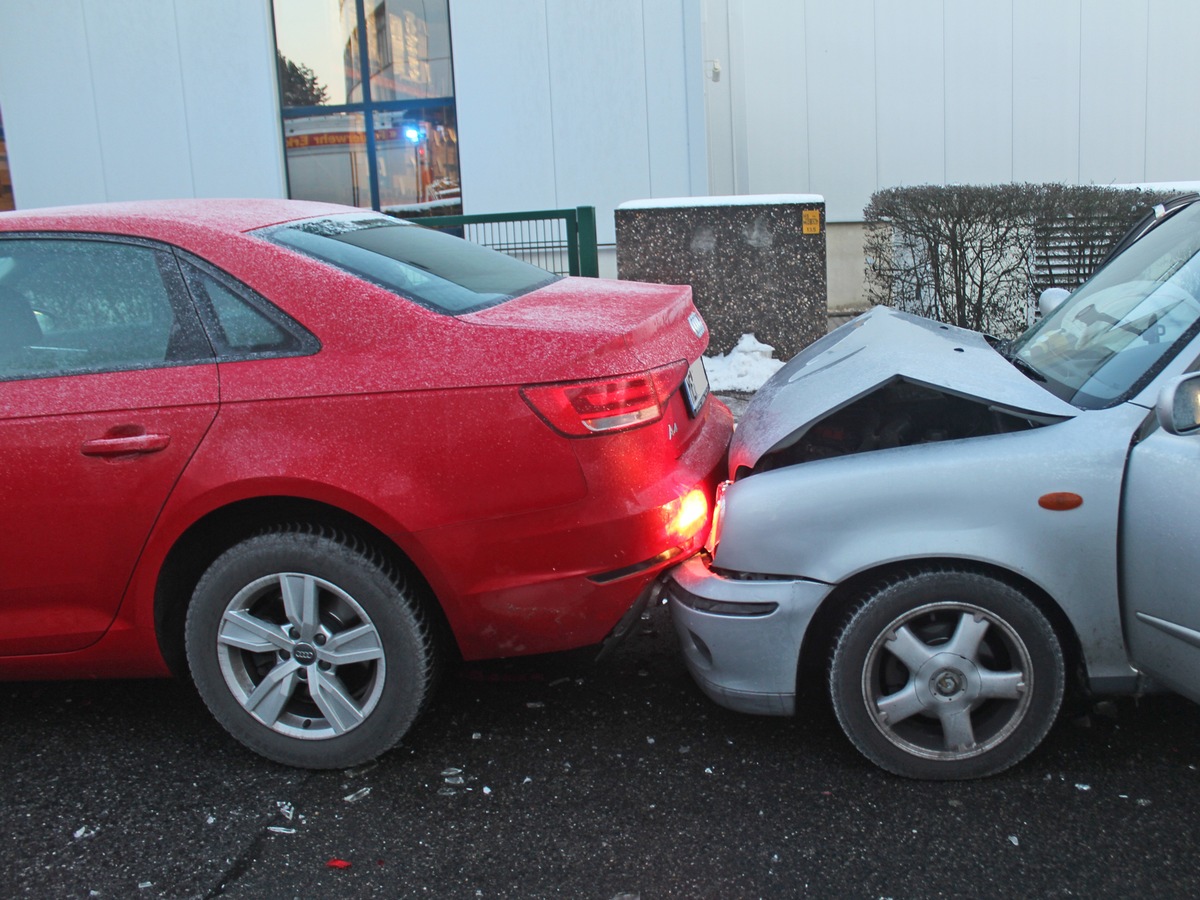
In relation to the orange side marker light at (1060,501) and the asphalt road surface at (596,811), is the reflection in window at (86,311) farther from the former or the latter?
the orange side marker light at (1060,501)

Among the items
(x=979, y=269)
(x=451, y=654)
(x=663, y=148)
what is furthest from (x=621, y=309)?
(x=663, y=148)

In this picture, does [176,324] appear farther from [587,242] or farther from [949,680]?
[587,242]

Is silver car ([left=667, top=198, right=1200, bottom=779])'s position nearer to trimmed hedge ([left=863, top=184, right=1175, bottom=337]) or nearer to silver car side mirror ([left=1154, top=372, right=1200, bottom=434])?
silver car side mirror ([left=1154, top=372, right=1200, bottom=434])

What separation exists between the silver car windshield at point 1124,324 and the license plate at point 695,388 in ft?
3.33

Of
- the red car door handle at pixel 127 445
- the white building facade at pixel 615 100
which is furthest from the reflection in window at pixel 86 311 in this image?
the white building facade at pixel 615 100

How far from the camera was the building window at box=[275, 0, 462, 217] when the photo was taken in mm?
12023

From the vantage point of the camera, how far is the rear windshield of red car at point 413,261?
3225mm

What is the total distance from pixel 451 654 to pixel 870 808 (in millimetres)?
1548

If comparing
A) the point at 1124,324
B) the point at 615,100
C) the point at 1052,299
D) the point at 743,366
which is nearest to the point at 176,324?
the point at 1124,324

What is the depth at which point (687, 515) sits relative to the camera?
10.3ft

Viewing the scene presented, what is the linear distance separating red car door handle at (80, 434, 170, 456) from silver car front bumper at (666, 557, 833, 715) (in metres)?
1.52

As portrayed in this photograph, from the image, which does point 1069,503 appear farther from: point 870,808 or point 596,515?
point 596,515

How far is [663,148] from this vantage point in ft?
37.2

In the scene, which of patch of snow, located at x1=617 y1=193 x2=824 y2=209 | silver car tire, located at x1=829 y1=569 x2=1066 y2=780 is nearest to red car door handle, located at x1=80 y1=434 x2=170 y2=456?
silver car tire, located at x1=829 y1=569 x2=1066 y2=780
